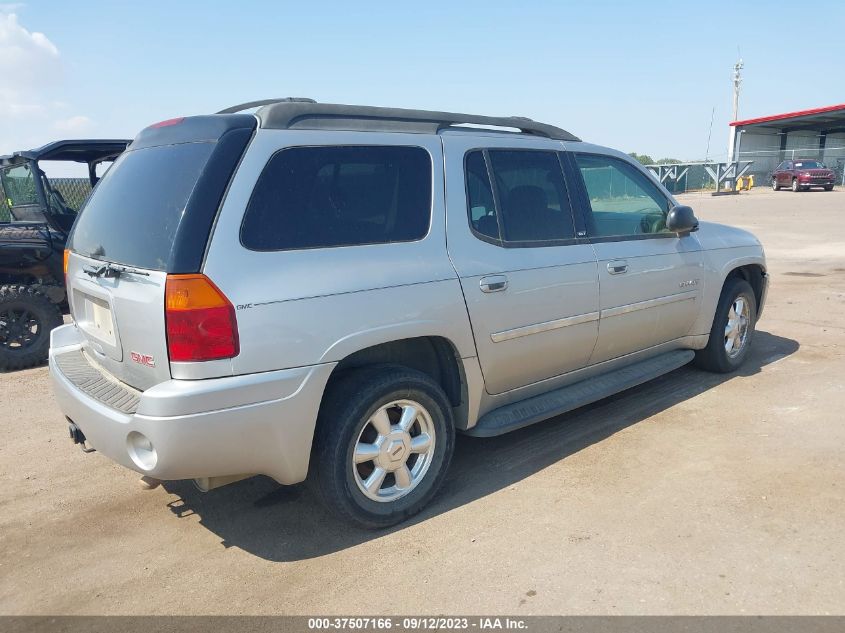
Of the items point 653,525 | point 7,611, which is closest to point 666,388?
point 653,525

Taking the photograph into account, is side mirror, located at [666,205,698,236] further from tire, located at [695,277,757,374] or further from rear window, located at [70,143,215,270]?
rear window, located at [70,143,215,270]

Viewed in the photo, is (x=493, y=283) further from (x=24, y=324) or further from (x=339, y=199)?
(x=24, y=324)

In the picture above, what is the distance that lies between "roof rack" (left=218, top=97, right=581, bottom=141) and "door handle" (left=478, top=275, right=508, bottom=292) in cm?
84

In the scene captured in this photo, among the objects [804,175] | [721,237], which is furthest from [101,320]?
[804,175]

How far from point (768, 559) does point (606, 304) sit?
1.72 metres

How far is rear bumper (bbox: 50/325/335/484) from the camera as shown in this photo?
2590 millimetres

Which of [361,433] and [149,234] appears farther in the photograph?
[361,433]

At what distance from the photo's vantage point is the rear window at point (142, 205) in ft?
9.00

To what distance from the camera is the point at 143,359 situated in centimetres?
274

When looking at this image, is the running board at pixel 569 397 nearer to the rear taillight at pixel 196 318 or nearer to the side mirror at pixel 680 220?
the side mirror at pixel 680 220

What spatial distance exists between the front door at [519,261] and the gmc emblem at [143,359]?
1.51 meters

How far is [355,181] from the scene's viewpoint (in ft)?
10.2

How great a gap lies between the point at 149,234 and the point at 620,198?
314 cm

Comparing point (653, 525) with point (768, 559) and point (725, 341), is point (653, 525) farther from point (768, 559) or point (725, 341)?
point (725, 341)
